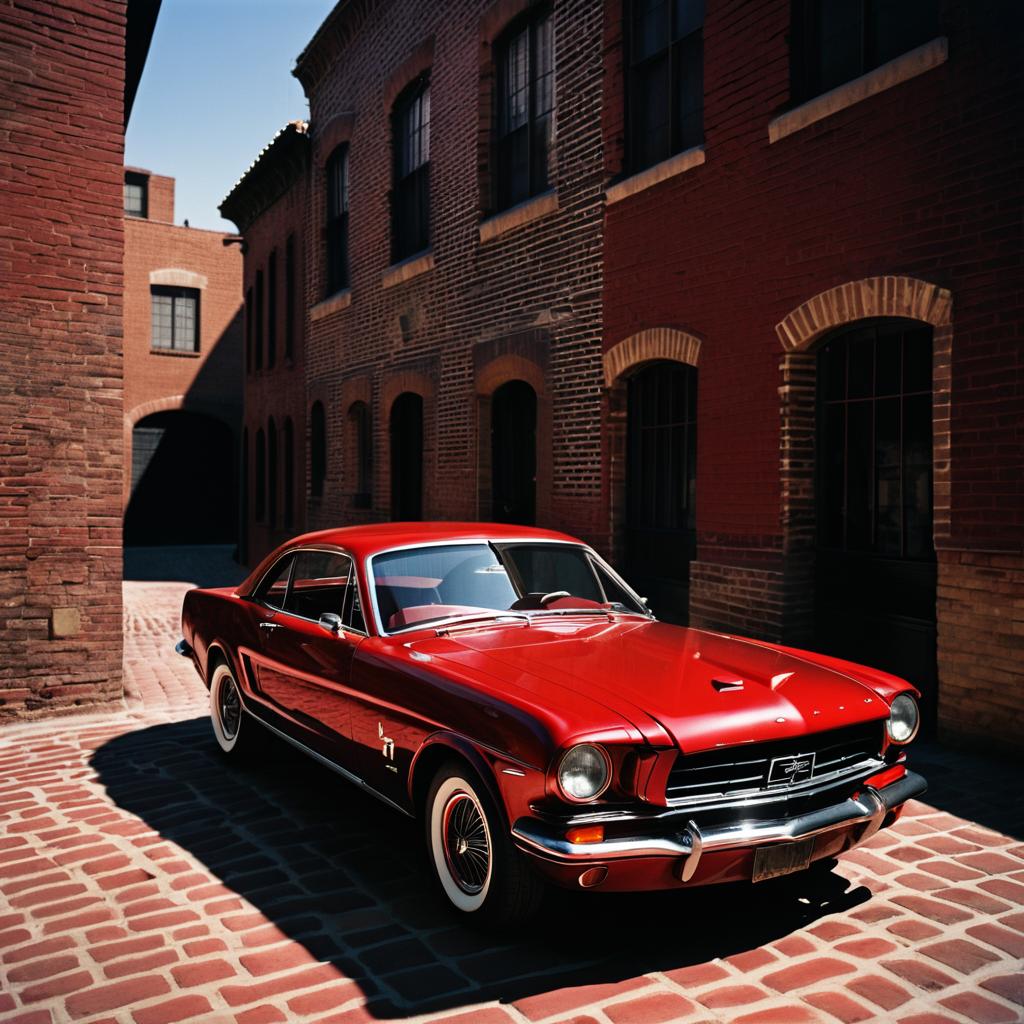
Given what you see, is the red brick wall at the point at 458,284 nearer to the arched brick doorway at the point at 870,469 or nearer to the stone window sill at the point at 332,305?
the stone window sill at the point at 332,305

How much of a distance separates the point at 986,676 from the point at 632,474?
4.08 metres

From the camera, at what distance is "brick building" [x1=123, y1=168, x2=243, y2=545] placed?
1073 inches

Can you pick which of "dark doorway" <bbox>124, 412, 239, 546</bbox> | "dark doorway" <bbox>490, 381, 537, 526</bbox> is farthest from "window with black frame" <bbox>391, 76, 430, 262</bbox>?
"dark doorway" <bbox>124, 412, 239, 546</bbox>

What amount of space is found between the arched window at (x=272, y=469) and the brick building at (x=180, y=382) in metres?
8.05

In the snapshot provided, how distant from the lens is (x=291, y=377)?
18.6m

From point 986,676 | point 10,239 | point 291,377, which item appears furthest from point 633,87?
point 291,377

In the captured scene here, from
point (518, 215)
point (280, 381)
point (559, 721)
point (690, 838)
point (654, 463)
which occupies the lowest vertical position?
point (690, 838)

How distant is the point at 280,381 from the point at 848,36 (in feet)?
46.7

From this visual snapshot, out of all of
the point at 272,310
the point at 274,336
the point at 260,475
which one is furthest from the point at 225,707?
the point at 260,475

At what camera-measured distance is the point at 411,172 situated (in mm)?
13617

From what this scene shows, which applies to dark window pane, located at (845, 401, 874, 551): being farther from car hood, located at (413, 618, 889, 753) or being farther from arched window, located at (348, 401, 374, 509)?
arched window, located at (348, 401, 374, 509)

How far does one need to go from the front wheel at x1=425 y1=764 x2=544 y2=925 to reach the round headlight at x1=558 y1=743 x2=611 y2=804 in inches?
12.8

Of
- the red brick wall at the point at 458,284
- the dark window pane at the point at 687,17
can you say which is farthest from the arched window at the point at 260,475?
the dark window pane at the point at 687,17

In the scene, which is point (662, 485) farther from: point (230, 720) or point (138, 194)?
point (138, 194)
